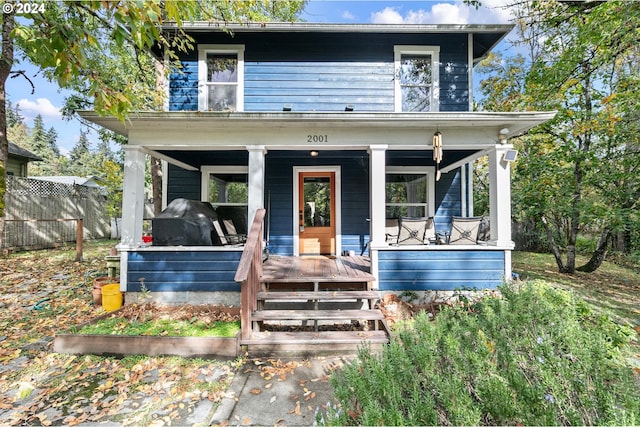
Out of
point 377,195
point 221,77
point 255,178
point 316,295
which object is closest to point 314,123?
point 255,178

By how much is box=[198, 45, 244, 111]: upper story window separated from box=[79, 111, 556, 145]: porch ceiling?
7.17 ft

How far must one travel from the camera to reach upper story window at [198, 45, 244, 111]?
6.53 meters

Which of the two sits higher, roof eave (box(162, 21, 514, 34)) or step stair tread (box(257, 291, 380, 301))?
roof eave (box(162, 21, 514, 34))

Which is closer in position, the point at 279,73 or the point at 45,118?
the point at 279,73

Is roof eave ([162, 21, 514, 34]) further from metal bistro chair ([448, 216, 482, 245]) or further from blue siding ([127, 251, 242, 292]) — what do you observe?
blue siding ([127, 251, 242, 292])

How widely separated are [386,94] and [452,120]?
259 centimetres

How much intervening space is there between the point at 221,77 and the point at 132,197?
3.72 metres

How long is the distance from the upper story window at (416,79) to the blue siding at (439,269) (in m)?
3.67

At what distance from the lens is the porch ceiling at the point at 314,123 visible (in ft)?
14.2

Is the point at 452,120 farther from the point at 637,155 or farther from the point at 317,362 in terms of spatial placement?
the point at 637,155

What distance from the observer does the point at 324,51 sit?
6.62m

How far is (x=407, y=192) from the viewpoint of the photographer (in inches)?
278

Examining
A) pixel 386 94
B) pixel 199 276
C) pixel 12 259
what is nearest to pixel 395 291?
pixel 199 276

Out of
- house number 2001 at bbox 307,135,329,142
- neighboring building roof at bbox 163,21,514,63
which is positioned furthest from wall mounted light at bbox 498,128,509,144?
neighboring building roof at bbox 163,21,514,63
